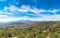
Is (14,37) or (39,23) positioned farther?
(39,23)

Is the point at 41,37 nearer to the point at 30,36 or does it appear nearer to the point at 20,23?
the point at 30,36

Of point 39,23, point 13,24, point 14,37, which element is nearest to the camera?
point 14,37

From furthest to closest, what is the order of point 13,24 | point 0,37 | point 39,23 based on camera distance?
point 39,23 < point 13,24 < point 0,37

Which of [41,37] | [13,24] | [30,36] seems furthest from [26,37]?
[13,24]

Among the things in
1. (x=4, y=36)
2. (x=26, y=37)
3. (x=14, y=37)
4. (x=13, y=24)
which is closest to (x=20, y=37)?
(x=26, y=37)

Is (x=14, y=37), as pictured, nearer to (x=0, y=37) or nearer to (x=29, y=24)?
(x=0, y=37)

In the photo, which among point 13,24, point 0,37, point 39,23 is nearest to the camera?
point 0,37

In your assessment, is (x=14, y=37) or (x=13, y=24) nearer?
(x=14, y=37)

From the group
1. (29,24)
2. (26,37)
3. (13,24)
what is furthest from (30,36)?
(29,24)
